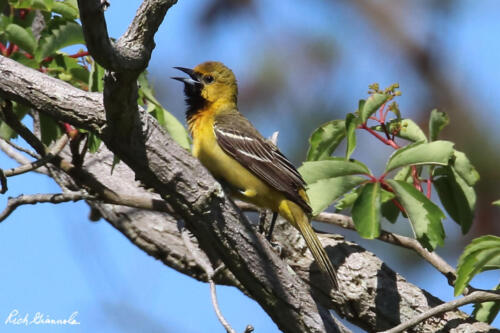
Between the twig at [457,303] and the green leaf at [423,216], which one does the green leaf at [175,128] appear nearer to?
the green leaf at [423,216]

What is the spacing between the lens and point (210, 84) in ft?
18.4

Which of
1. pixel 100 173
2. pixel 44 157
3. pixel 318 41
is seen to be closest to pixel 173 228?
pixel 100 173

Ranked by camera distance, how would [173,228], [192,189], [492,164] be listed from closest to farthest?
[192,189] < [173,228] < [492,164]

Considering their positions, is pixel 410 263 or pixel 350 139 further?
pixel 410 263

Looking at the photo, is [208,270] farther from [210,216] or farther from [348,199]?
[348,199]

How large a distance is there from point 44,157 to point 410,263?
13.9 feet

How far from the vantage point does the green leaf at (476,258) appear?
3842 millimetres

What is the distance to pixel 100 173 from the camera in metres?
5.57

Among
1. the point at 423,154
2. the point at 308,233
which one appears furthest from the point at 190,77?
the point at 423,154

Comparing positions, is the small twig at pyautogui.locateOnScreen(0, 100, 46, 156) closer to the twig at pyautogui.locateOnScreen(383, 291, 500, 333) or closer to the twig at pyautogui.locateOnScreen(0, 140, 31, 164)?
the twig at pyautogui.locateOnScreen(0, 140, 31, 164)

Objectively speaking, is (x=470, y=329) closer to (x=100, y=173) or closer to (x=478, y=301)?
(x=478, y=301)


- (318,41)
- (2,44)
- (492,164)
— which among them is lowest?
(2,44)

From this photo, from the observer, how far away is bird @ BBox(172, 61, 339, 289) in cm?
465

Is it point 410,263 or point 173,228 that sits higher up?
point 410,263
